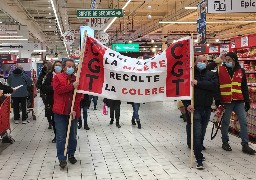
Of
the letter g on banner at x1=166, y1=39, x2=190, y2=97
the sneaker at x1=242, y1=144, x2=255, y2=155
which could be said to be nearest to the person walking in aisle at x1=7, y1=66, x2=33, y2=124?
the letter g on banner at x1=166, y1=39, x2=190, y2=97

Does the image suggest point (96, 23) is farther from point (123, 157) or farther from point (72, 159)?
Result: point (72, 159)

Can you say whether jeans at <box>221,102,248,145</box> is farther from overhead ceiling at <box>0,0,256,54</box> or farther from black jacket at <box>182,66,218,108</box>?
overhead ceiling at <box>0,0,256,54</box>

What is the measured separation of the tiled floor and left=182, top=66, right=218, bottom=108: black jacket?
99cm

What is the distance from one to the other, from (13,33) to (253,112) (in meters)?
21.4

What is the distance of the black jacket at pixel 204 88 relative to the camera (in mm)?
5359

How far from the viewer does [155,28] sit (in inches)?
997

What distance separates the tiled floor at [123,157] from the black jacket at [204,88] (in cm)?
99

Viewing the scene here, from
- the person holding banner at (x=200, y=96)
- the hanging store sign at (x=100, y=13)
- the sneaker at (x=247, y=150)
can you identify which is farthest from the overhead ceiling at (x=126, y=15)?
the sneaker at (x=247, y=150)

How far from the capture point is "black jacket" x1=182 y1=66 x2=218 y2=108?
17.6 feet

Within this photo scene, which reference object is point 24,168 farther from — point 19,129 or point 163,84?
point 19,129

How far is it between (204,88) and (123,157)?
184cm

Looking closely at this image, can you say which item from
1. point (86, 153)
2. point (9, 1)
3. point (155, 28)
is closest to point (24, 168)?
point (86, 153)

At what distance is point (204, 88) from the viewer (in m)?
5.38

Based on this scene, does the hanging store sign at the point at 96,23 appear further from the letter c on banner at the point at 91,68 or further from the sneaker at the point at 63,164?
the sneaker at the point at 63,164
